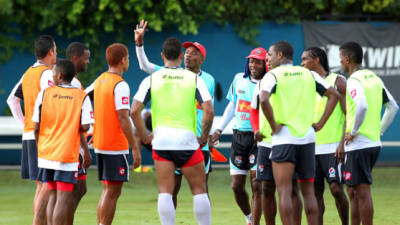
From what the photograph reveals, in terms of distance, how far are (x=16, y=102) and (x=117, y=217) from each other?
2.63m

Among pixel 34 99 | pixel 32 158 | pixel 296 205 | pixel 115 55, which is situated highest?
pixel 115 55

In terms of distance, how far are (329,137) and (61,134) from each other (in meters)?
3.00

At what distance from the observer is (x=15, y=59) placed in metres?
15.6

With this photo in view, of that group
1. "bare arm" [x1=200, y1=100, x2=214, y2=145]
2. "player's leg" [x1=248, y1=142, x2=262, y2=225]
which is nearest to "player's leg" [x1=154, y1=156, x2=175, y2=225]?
"bare arm" [x1=200, y1=100, x2=214, y2=145]

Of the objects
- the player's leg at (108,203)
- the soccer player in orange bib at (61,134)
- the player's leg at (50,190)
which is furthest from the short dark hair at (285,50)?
the player's leg at (50,190)

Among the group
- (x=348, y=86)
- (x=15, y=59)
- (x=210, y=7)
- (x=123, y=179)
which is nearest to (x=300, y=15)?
(x=210, y=7)

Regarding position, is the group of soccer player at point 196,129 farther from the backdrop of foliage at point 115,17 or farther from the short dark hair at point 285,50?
the backdrop of foliage at point 115,17

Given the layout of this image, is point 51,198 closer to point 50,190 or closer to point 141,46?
point 50,190

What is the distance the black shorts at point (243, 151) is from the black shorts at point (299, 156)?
148cm

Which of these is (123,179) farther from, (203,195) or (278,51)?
(278,51)

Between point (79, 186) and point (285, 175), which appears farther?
point (79, 186)

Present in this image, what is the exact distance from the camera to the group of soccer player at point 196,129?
7.12m

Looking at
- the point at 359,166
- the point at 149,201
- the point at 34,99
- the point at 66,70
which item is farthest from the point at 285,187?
the point at 149,201

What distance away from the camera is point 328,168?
8.34m
